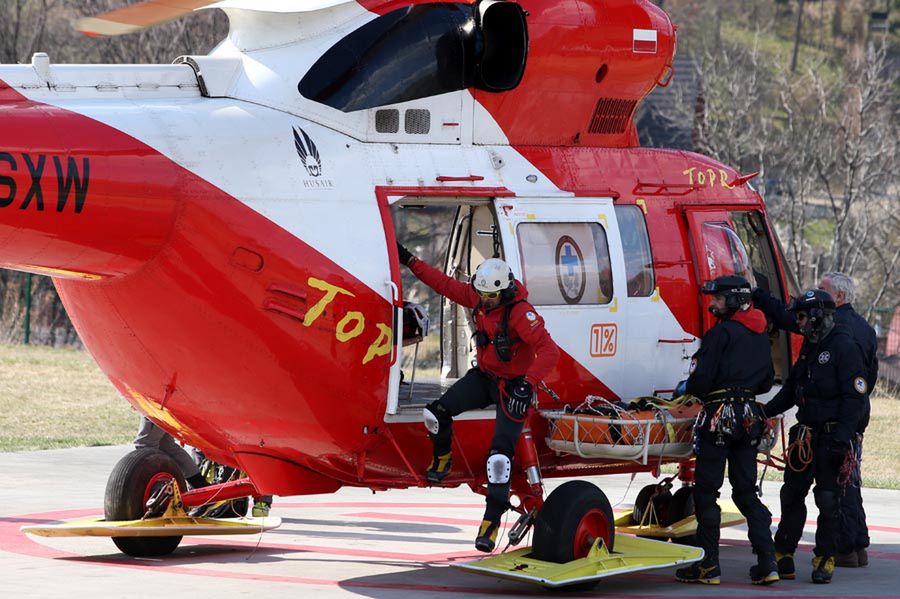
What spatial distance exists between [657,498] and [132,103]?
5.58 m

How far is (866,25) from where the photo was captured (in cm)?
9238

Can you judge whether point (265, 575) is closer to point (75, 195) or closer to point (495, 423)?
point (495, 423)

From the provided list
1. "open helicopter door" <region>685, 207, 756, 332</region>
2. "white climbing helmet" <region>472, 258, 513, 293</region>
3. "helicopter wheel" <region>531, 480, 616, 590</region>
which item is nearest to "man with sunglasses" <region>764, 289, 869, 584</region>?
"open helicopter door" <region>685, 207, 756, 332</region>

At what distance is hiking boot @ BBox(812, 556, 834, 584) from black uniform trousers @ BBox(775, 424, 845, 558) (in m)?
0.04

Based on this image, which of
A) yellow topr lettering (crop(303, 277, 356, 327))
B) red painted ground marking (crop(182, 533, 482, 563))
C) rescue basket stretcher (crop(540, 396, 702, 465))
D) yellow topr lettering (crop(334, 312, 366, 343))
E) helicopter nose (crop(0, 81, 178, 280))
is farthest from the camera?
red painted ground marking (crop(182, 533, 482, 563))

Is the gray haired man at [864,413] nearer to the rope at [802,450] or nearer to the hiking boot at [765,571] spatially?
the rope at [802,450]

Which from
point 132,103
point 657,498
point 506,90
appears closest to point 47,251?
point 132,103

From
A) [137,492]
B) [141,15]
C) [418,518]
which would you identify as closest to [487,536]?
[137,492]

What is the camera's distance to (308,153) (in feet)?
31.0

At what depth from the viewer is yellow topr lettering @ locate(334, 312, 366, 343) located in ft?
30.6

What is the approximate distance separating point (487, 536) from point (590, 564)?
71 cm

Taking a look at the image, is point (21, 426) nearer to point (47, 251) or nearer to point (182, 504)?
point (182, 504)

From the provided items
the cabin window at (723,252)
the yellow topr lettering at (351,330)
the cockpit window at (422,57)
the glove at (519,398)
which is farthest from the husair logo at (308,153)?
the cabin window at (723,252)

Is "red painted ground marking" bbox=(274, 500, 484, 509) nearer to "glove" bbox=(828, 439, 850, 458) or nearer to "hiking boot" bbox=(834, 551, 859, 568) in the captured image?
"hiking boot" bbox=(834, 551, 859, 568)
